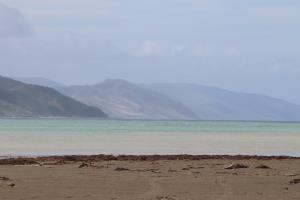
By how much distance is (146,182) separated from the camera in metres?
19.6

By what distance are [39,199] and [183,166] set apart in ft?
37.1

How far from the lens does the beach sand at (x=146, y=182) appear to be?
54.4 ft

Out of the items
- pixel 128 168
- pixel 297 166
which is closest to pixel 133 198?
pixel 128 168

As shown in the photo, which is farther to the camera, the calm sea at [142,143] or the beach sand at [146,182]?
the calm sea at [142,143]

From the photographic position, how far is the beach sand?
1658 centimetres

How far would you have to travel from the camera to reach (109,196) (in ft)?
53.7

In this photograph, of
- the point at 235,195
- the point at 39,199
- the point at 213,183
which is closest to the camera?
the point at 39,199

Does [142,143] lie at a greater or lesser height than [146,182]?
greater

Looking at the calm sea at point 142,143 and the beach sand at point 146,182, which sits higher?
the calm sea at point 142,143

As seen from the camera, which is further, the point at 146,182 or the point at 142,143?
the point at 142,143

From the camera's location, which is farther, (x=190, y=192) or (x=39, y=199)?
(x=190, y=192)

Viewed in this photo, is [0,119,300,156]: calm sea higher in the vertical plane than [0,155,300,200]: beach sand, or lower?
higher

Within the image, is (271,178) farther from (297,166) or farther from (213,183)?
(297,166)

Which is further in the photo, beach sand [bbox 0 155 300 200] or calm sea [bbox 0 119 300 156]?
calm sea [bbox 0 119 300 156]
